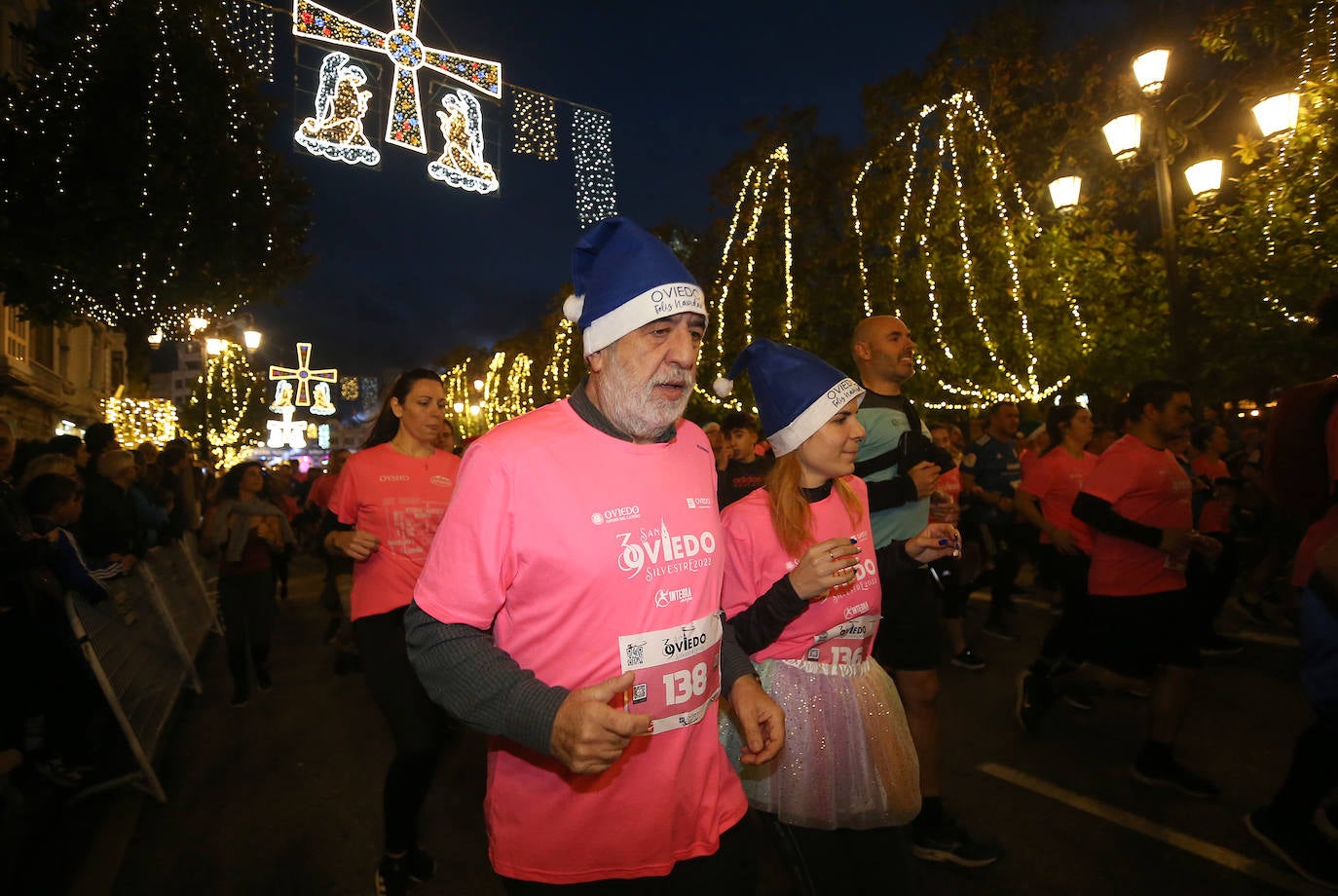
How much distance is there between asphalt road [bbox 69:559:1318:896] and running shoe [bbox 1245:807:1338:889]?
0.11 metres

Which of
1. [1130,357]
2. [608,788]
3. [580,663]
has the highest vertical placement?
[1130,357]

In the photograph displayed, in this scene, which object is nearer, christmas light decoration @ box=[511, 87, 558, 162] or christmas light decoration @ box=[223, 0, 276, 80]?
christmas light decoration @ box=[223, 0, 276, 80]

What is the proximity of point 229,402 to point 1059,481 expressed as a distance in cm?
4401

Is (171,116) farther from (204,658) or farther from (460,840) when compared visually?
(460,840)

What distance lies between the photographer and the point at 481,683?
6.17 feet

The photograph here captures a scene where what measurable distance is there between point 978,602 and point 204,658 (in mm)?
9065

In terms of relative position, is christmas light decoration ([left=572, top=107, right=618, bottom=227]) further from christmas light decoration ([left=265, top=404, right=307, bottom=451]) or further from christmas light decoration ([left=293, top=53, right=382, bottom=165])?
christmas light decoration ([left=265, top=404, right=307, bottom=451])

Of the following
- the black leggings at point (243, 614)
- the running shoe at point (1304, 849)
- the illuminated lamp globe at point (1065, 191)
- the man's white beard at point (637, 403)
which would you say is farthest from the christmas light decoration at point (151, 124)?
the running shoe at point (1304, 849)

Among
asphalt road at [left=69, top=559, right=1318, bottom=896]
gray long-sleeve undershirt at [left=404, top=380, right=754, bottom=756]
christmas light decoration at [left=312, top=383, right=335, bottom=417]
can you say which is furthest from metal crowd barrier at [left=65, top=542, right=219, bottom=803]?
christmas light decoration at [left=312, top=383, right=335, bottom=417]

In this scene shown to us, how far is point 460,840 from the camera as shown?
4.59 m

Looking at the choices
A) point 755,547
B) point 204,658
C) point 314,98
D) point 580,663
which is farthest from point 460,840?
point 314,98

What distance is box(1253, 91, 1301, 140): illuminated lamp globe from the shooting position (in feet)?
27.4

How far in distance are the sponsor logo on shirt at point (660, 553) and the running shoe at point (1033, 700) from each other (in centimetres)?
430

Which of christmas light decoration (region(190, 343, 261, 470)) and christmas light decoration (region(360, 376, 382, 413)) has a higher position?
christmas light decoration (region(360, 376, 382, 413))
